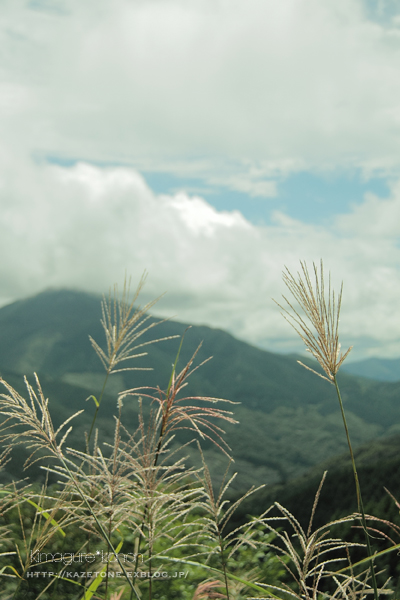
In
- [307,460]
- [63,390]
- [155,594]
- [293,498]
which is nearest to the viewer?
[155,594]

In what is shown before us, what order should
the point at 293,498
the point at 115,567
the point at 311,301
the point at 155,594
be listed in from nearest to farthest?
the point at 311,301
the point at 115,567
the point at 155,594
the point at 293,498

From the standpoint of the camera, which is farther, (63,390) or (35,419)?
(63,390)

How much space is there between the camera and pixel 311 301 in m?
1.94

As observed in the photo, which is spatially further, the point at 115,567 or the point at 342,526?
the point at 342,526

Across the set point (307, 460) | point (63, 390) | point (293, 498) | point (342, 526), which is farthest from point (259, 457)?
point (342, 526)

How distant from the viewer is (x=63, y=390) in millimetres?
196000

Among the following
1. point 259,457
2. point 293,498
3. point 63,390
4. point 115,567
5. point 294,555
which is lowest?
point 259,457

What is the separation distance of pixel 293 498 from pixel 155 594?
932 inches

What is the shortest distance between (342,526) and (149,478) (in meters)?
4.87

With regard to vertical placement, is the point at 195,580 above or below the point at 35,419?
below

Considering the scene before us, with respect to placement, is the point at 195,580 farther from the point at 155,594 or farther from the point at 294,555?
the point at 294,555

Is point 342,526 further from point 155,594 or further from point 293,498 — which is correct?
point 293,498

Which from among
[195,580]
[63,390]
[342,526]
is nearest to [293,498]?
[342,526]

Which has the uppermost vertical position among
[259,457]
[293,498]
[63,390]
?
[293,498]
